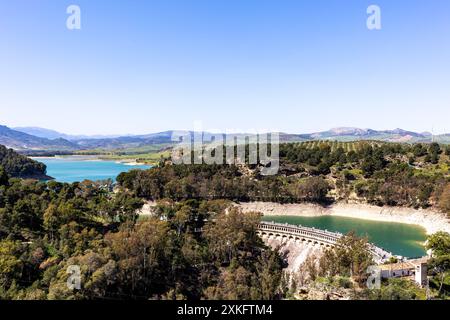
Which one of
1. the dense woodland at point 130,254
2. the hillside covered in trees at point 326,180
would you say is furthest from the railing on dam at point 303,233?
the hillside covered in trees at point 326,180

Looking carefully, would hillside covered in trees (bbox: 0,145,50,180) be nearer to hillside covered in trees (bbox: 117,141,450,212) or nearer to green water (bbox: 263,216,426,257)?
hillside covered in trees (bbox: 117,141,450,212)

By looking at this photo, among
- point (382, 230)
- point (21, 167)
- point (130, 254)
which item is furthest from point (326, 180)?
point (21, 167)

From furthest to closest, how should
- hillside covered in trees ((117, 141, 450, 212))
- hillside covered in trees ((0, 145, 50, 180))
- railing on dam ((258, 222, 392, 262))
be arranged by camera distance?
hillside covered in trees ((0, 145, 50, 180)) → hillside covered in trees ((117, 141, 450, 212)) → railing on dam ((258, 222, 392, 262))

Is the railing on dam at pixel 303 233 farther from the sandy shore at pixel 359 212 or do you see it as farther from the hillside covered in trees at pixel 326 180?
the hillside covered in trees at pixel 326 180

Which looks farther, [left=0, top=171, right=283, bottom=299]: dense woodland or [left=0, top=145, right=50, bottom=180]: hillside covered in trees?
[left=0, top=145, right=50, bottom=180]: hillside covered in trees

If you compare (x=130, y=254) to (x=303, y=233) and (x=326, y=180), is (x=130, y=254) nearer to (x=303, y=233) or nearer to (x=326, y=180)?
(x=303, y=233)

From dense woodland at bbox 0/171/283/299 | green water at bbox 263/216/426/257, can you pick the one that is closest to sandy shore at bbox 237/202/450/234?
green water at bbox 263/216/426/257
